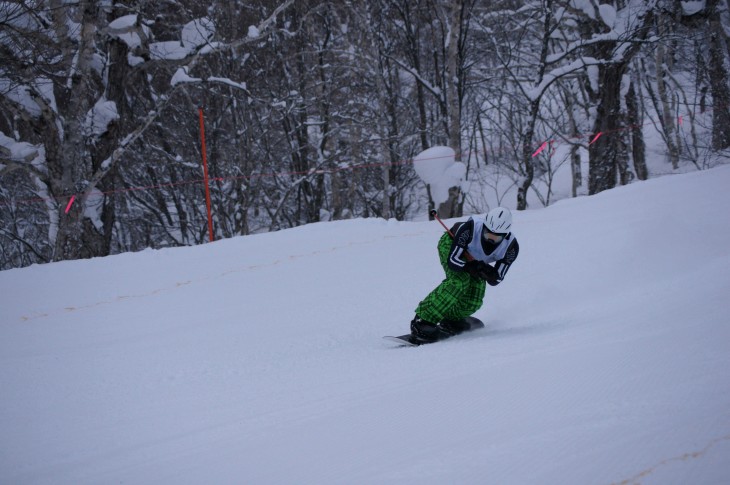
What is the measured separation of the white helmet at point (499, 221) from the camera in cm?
448

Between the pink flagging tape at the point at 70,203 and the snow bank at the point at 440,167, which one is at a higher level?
the snow bank at the point at 440,167

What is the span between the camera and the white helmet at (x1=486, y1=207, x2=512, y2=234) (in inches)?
177

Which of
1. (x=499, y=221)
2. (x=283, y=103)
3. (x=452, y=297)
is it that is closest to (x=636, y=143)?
(x=283, y=103)

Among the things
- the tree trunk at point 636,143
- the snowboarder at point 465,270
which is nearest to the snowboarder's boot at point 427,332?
the snowboarder at point 465,270

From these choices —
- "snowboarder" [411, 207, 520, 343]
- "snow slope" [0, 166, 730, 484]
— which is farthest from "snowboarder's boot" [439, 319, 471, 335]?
"snow slope" [0, 166, 730, 484]

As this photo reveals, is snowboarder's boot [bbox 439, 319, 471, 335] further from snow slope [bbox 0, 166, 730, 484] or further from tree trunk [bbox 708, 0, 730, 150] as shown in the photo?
tree trunk [bbox 708, 0, 730, 150]

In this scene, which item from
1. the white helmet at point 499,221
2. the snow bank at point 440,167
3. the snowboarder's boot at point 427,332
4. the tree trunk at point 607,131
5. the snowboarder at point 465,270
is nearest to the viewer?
the white helmet at point 499,221

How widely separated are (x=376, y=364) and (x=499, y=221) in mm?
1656

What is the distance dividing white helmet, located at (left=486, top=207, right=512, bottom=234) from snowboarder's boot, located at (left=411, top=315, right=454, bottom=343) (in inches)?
40.4

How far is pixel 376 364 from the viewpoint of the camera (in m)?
3.83

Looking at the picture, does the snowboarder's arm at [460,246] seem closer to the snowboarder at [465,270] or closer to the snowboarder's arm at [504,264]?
the snowboarder at [465,270]

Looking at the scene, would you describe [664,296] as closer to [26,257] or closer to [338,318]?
[338,318]

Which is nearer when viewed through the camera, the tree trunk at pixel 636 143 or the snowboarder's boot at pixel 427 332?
the snowboarder's boot at pixel 427 332

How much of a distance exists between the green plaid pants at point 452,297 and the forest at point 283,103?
16.5 feet
